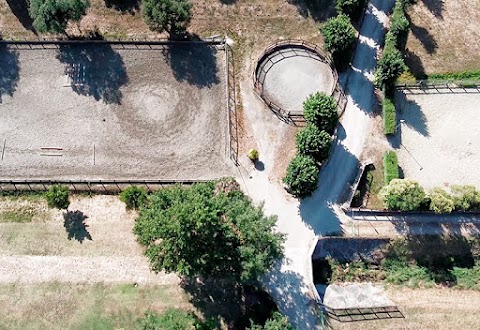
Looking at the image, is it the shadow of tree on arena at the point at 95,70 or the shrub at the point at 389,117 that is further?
the shadow of tree on arena at the point at 95,70

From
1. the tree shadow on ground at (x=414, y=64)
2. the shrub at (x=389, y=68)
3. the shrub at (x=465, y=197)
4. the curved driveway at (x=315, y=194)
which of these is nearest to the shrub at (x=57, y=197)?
the curved driveway at (x=315, y=194)

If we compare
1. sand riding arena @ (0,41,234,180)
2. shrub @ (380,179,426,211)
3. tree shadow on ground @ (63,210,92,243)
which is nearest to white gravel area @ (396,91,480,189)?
shrub @ (380,179,426,211)

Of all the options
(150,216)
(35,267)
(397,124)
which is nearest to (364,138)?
(397,124)

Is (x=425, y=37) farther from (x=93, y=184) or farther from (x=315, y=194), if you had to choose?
(x=93, y=184)

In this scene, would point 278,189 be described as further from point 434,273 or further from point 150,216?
point 434,273

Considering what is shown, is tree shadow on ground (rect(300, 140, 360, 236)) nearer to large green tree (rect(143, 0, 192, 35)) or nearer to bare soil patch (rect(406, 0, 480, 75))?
bare soil patch (rect(406, 0, 480, 75))

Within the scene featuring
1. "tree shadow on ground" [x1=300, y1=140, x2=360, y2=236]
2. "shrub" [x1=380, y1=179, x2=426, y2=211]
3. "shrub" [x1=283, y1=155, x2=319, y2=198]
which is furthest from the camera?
"tree shadow on ground" [x1=300, y1=140, x2=360, y2=236]

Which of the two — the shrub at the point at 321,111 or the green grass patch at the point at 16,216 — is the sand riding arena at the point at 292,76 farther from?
the green grass patch at the point at 16,216
